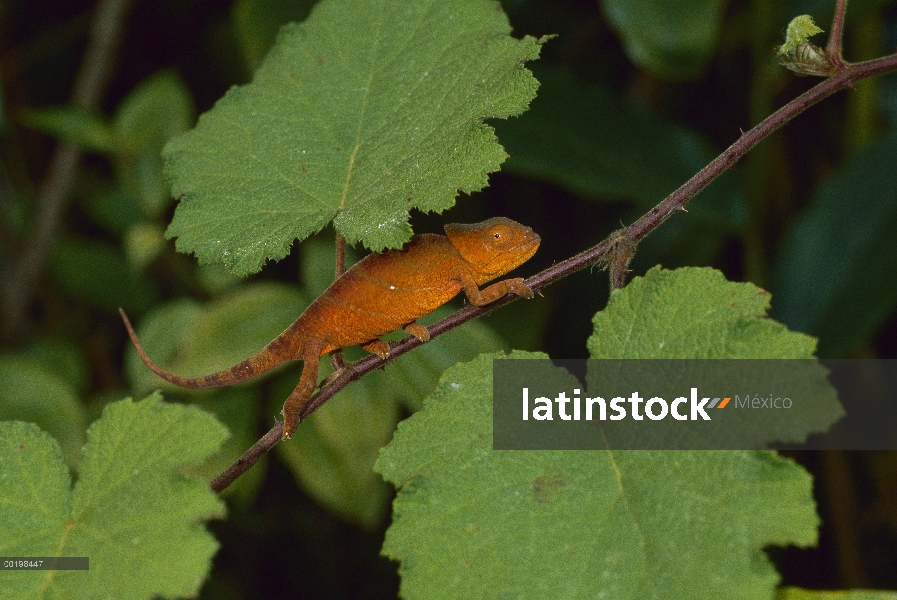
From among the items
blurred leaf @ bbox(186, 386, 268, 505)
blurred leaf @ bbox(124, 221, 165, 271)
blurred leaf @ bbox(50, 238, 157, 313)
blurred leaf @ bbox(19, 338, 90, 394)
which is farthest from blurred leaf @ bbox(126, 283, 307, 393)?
blurred leaf @ bbox(50, 238, 157, 313)

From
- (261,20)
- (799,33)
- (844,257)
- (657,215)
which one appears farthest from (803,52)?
(261,20)

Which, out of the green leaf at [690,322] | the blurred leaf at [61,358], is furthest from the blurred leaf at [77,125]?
the green leaf at [690,322]

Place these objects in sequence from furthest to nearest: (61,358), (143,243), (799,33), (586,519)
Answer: (61,358)
(143,243)
(799,33)
(586,519)

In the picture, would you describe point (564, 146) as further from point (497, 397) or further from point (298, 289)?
point (497, 397)

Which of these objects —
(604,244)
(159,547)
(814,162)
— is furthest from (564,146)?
(159,547)

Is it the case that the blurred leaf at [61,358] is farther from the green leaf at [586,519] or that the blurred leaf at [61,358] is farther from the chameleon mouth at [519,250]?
the green leaf at [586,519]

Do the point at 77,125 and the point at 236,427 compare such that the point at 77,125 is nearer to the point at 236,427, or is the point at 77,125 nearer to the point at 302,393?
the point at 236,427

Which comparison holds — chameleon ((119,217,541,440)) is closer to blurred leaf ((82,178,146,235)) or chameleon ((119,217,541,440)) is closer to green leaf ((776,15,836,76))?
green leaf ((776,15,836,76))
